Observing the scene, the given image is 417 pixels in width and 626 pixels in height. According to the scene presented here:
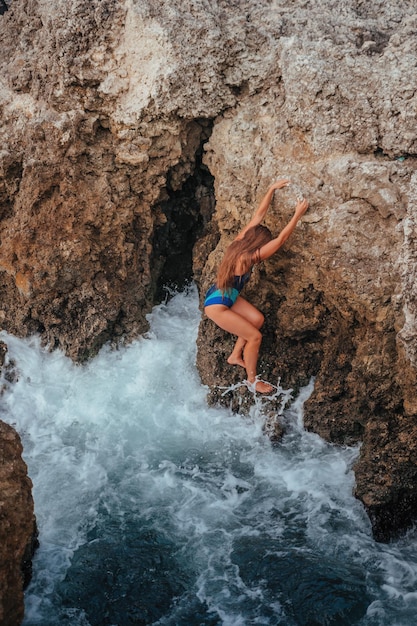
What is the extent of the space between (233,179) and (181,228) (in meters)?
1.24

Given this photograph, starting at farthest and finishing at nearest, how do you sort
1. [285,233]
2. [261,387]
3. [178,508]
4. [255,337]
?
[261,387] → [255,337] → [178,508] → [285,233]

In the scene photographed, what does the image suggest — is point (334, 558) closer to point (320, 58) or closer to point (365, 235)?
point (365, 235)

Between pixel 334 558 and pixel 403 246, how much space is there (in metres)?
2.27

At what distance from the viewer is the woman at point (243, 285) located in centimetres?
514

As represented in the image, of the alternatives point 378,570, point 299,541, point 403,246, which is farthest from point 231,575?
point 403,246

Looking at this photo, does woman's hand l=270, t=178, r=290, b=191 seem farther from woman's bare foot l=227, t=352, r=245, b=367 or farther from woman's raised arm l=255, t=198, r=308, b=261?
woman's bare foot l=227, t=352, r=245, b=367

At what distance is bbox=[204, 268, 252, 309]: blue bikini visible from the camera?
5.44 meters

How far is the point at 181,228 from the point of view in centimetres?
679

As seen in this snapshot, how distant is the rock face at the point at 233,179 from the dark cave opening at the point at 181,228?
23 mm

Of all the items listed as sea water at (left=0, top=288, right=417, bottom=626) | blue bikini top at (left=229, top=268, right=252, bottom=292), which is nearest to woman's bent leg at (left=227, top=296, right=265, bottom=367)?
blue bikini top at (left=229, top=268, right=252, bottom=292)

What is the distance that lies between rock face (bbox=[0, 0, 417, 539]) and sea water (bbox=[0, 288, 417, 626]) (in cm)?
27

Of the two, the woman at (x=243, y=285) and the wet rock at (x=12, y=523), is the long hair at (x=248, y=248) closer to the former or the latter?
the woman at (x=243, y=285)

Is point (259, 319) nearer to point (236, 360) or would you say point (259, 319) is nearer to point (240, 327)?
point (240, 327)

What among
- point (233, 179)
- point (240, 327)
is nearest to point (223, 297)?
point (240, 327)
